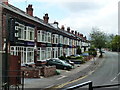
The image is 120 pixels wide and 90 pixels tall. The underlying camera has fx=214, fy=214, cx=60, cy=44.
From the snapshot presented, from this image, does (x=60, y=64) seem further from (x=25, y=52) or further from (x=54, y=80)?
(x=54, y=80)

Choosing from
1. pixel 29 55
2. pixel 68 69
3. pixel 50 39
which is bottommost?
pixel 68 69

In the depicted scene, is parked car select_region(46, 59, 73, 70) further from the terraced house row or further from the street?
the street

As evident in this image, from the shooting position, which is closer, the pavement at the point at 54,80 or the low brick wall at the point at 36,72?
the pavement at the point at 54,80

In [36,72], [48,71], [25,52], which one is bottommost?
[48,71]

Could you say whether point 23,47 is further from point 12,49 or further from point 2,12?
point 2,12

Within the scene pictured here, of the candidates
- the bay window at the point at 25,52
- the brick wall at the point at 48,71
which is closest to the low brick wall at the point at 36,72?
the brick wall at the point at 48,71

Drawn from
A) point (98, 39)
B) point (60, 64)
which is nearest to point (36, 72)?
point (60, 64)

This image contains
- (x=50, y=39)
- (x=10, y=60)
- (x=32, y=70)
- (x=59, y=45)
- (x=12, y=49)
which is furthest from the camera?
(x=59, y=45)

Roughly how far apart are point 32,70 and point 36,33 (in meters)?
9.88

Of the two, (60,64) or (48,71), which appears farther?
(60,64)

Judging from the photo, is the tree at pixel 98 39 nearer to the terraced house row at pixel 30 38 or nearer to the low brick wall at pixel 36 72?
the terraced house row at pixel 30 38

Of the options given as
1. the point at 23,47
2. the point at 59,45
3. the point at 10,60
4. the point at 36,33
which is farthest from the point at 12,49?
the point at 59,45

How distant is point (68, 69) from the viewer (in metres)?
27.0

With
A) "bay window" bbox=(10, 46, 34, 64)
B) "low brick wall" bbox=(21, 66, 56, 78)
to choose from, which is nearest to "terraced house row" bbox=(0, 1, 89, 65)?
"bay window" bbox=(10, 46, 34, 64)
